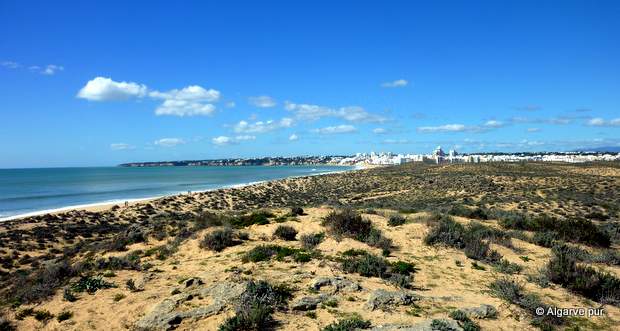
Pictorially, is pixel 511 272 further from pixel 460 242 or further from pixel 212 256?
pixel 212 256

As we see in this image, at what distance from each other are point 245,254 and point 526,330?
8.29m

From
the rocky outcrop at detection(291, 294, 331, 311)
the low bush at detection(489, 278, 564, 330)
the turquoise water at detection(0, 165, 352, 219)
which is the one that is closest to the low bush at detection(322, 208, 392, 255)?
Answer: the low bush at detection(489, 278, 564, 330)

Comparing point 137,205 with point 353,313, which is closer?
point 353,313

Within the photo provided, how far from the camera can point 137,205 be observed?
1662 inches

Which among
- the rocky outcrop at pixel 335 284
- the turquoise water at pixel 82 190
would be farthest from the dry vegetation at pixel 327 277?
the turquoise water at pixel 82 190

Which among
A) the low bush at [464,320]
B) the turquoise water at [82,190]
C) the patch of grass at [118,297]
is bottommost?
the turquoise water at [82,190]

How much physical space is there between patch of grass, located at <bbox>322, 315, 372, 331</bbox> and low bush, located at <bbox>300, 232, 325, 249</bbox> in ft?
20.7

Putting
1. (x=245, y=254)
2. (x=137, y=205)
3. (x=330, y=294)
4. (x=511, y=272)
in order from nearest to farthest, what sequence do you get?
(x=330, y=294) < (x=511, y=272) < (x=245, y=254) < (x=137, y=205)

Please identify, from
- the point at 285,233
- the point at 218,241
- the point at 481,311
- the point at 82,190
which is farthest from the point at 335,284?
the point at 82,190

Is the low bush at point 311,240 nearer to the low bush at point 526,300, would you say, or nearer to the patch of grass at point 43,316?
the low bush at point 526,300

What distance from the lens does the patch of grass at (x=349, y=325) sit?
6977 millimetres

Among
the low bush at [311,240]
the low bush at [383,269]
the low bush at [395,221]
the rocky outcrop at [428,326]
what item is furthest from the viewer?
the low bush at [395,221]

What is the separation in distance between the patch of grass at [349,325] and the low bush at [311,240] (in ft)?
20.7

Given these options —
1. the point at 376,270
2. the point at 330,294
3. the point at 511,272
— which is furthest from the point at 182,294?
the point at 511,272
